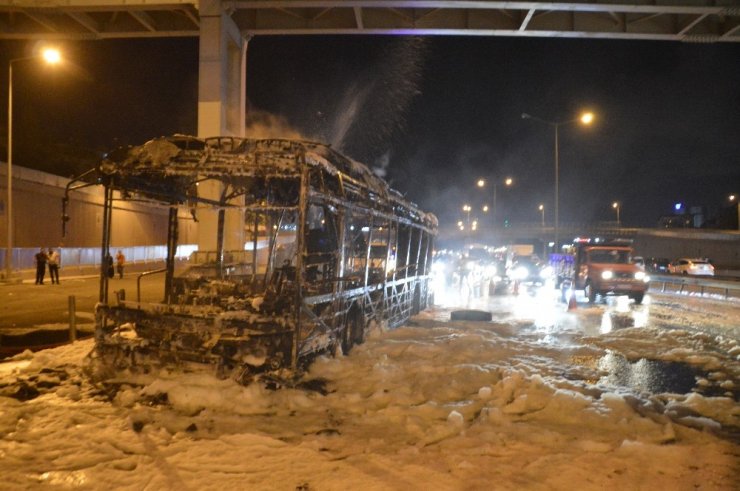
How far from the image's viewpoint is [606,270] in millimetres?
19844

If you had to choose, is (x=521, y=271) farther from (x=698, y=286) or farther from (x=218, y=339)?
(x=218, y=339)

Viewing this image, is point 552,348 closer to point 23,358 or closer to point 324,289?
point 324,289

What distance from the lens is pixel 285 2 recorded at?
18375mm

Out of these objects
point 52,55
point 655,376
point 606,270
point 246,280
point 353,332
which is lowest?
point 655,376

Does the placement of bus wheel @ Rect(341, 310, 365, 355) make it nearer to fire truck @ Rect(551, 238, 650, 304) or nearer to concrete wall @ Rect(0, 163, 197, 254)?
fire truck @ Rect(551, 238, 650, 304)

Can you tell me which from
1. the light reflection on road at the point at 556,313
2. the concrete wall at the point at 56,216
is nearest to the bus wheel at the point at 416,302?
the light reflection on road at the point at 556,313

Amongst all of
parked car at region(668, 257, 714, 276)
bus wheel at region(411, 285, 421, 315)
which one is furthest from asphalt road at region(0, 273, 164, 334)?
parked car at region(668, 257, 714, 276)

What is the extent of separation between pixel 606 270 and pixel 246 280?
48.1ft

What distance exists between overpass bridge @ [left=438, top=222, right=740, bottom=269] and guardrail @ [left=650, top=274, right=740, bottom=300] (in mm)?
33197

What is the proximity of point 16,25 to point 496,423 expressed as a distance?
82.1 ft

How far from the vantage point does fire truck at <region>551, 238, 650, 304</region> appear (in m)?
19.8

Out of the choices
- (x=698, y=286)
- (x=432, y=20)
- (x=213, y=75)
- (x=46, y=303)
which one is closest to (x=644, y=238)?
(x=698, y=286)

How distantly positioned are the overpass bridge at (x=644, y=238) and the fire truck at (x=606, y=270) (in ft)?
136

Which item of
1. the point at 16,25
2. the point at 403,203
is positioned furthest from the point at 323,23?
the point at 16,25
